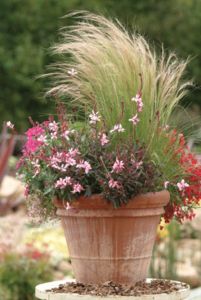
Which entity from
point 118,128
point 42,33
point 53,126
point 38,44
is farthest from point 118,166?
point 42,33

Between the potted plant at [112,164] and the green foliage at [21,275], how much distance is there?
341 cm

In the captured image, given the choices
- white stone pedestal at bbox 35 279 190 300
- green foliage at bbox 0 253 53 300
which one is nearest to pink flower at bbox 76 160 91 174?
white stone pedestal at bbox 35 279 190 300

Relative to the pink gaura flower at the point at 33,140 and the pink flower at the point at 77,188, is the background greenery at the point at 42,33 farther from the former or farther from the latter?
the pink flower at the point at 77,188

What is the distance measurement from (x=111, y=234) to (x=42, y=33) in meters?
20.4

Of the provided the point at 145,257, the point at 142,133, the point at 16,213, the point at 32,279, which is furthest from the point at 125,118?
the point at 16,213

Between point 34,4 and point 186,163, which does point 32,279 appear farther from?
point 34,4

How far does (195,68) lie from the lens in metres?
24.0

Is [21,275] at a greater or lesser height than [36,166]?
lesser

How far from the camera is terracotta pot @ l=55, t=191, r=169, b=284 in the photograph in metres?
4.04

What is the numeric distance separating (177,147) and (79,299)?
0.82 metres

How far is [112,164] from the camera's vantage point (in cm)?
400

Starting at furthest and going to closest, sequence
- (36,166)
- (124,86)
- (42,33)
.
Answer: (42,33) < (124,86) < (36,166)

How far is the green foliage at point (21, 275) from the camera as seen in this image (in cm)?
772

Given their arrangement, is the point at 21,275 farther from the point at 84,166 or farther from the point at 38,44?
the point at 38,44
